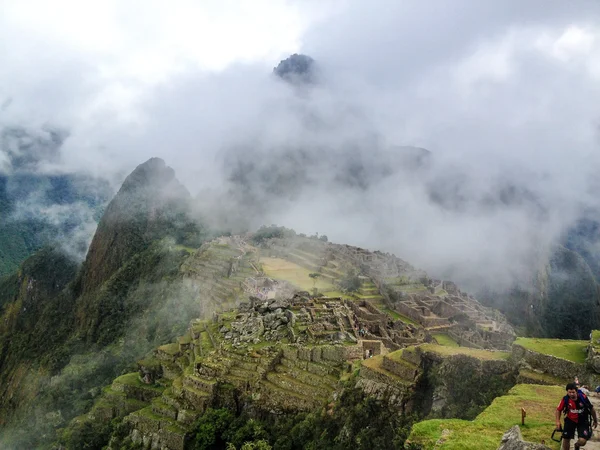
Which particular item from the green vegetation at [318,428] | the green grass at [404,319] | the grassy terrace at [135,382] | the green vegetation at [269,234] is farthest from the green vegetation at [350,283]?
the green vegetation at [318,428]

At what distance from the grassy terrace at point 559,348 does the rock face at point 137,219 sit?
6971 centimetres

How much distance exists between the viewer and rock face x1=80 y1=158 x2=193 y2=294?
283 feet

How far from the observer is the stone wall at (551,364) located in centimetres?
1270

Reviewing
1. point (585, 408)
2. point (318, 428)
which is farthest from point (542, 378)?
point (318, 428)

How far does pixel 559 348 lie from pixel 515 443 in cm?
713

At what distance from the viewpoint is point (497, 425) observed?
32.6 ft

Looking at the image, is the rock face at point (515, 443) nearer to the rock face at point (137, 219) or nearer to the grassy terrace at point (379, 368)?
the grassy terrace at point (379, 368)

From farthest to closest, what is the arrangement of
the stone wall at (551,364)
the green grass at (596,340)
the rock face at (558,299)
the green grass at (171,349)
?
the rock face at (558,299) → the green grass at (171,349) → the green grass at (596,340) → the stone wall at (551,364)

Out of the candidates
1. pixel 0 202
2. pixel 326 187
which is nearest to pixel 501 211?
pixel 326 187

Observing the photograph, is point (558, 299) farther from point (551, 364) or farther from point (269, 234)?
point (551, 364)

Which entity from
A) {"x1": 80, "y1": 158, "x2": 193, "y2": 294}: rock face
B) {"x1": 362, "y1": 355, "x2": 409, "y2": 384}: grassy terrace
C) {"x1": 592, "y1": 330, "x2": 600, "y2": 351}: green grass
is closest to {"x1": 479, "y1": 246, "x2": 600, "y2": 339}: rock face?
{"x1": 362, "y1": 355, "x2": 409, "y2": 384}: grassy terrace

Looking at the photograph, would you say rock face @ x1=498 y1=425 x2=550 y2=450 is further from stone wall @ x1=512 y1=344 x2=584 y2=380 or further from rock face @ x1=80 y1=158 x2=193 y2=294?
rock face @ x1=80 y1=158 x2=193 y2=294

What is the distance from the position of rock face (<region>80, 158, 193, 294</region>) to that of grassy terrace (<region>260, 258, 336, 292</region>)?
27.3 meters

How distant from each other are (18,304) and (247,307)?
287ft
